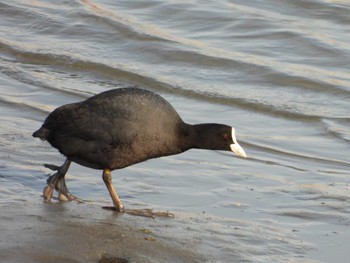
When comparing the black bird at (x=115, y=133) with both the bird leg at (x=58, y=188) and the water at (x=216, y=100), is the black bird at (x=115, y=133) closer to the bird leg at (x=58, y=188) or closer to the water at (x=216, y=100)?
the bird leg at (x=58, y=188)

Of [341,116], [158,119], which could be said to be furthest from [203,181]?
[341,116]

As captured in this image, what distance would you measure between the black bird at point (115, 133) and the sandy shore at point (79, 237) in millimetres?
351

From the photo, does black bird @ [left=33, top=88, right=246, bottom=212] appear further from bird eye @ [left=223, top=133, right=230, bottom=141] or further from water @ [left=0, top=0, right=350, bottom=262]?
water @ [left=0, top=0, right=350, bottom=262]

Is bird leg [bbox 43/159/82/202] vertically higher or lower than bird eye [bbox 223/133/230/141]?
lower

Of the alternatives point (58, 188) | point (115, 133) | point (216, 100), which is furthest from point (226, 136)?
point (216, 100)

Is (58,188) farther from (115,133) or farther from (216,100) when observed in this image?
(216,100)

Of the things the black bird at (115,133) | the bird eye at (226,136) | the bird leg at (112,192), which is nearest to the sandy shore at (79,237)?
the bird leg at (112,192)

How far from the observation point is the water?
6.62 meters

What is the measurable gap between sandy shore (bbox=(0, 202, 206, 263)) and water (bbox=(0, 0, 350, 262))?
0.18m

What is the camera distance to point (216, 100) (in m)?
10.5

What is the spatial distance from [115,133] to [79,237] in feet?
3.58

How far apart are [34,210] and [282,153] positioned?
3012 millimetres

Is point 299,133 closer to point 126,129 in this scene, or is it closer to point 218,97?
point 218,97

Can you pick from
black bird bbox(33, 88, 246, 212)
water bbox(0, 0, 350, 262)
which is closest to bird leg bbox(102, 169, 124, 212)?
black bird bbox(33, 88, 246, 212)
